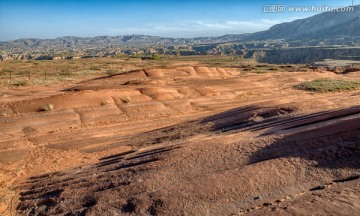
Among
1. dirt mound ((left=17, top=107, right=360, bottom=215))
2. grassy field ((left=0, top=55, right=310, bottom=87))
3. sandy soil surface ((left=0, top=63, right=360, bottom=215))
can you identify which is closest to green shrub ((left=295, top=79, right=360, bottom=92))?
sandy soil surface ((left=0, top=63, right=360, bottom=215))

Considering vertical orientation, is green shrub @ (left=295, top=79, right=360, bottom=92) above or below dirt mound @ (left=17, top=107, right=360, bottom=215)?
below

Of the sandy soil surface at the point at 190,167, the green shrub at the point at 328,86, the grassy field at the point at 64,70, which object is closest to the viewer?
the sandy soil surface at the point at 190,167

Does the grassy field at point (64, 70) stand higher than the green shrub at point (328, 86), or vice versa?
the green shrub at point (328, 86)

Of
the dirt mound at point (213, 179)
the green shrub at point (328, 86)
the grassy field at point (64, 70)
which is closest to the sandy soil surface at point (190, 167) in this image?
the dirt mound at point (213, 179)

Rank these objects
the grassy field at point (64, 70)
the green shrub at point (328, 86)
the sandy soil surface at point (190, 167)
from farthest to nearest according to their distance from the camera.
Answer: the grassy field at point (64, 70), the green shrub at point (328, 86), the sandy soil surface at point (190, 167)

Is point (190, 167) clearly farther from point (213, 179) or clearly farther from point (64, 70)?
point (64, 70)

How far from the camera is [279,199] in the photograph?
7.54m

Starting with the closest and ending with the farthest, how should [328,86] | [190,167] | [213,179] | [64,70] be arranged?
[213,179], [190,167], [328,86], [64,70]

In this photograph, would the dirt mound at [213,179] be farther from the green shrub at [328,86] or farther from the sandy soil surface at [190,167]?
the green shrub at [328,86]

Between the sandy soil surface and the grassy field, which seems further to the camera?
the grassy field

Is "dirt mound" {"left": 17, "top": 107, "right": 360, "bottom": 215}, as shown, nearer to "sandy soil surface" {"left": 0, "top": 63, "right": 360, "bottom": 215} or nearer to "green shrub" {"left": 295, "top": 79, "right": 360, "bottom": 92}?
"sandy soil surface" {"left": 0, "top": 63, "right": 360, "bottom": 215}

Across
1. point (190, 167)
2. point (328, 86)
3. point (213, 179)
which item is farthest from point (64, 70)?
point (213, 179)

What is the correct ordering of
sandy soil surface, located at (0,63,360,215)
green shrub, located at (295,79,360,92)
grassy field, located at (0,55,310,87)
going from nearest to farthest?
sandy soil surface, located at (0,63,360,215) < green shrub, located at (295,79,360,92) < grassy field, located at (0,55,310,87)

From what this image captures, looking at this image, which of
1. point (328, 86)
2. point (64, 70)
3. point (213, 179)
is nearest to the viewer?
point (213, 179)
